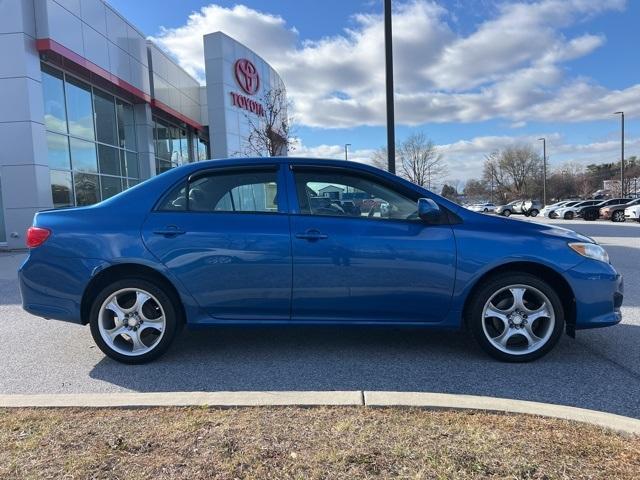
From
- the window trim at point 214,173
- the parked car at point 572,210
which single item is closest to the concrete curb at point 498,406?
the window trim at point 214,173

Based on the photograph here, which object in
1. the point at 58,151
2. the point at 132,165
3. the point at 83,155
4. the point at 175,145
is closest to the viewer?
the point at 58,151

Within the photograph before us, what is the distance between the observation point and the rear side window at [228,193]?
13.0 ft

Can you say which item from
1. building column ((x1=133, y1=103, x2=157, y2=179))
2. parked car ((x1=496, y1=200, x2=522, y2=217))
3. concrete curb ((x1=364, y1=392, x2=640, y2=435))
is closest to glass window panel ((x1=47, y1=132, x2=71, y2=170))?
building column ((x1=133, y1=103, x2=157, y2=179))

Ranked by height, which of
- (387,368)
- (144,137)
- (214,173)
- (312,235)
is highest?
(144,137)

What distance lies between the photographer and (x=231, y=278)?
3814 millimetres

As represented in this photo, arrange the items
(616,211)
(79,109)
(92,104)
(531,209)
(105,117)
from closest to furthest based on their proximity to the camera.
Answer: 1. (79,109)
2. (92,104)
3. (105,117)
4. (616,211)
5. (531,209)

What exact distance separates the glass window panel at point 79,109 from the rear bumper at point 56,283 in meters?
13.8

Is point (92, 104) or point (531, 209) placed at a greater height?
point (92, 104)

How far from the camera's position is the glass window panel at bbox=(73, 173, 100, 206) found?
15969 mm

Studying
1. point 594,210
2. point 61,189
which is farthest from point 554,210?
point 61,189

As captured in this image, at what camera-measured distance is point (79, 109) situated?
1641cm

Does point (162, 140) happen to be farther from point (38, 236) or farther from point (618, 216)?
point (618, 216)

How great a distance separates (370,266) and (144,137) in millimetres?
19173

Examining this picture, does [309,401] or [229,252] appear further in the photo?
[229,252]
